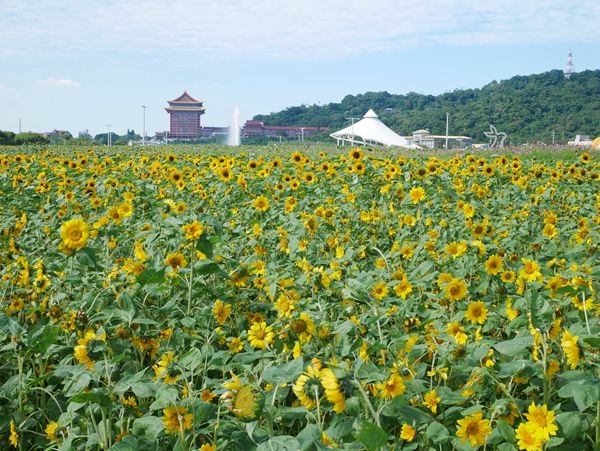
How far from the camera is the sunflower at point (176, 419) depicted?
4.03 feet

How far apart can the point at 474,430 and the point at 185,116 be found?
7283cm

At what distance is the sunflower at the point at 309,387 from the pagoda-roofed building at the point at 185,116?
70166mm

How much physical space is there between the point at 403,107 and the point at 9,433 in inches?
3077

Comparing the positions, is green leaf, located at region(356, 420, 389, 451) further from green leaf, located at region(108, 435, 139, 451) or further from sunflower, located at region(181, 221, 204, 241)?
sunflower, located at region(181, 221, 204, 241)

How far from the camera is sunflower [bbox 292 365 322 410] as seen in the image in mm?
1217

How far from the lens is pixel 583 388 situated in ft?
4.04

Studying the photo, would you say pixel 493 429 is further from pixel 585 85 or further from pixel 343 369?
pixel 585 85

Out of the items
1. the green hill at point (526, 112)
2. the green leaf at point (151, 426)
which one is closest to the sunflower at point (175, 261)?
the green leaf at point (151, 426)

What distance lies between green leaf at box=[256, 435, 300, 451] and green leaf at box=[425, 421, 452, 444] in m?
0.29

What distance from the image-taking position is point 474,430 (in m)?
1.27

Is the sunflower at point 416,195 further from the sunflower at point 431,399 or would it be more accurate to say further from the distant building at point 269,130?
the distant building at point 269,130

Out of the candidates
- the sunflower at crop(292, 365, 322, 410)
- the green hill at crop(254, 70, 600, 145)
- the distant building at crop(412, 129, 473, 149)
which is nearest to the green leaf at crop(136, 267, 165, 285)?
the sunflower at crop(292, 365, 322, 410)

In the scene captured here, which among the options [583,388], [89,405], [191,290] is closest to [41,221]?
[191,290]

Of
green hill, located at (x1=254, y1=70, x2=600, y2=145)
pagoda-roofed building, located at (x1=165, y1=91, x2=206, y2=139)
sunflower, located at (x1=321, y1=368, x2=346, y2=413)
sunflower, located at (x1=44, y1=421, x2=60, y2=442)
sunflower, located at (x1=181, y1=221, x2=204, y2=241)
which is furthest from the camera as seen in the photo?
pagoda-roofed building, located at (x1=165, y1=91, x2=206, y2=139)
